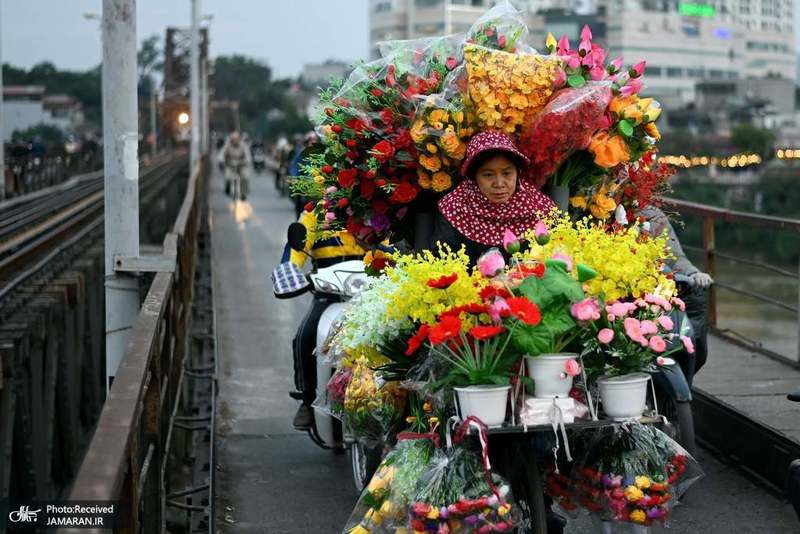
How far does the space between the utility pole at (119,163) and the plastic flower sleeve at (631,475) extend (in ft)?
10.2

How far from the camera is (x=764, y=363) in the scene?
388 inches

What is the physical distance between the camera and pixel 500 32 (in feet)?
19.2

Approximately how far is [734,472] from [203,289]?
34.3ft

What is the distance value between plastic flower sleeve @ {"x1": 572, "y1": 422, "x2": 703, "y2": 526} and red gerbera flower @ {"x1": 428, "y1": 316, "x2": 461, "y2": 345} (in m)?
0.77

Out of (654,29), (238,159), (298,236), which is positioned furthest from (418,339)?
(654,29)

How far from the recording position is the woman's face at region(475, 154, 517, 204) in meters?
5.41

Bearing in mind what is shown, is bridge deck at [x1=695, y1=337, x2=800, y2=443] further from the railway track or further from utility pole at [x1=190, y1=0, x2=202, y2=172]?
utility pole at [x1=190, y1=0, x2=202, y2=172]

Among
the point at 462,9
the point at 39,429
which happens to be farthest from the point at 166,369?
A: the point at 462,9

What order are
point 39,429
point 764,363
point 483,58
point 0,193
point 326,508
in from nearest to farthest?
point 483,58, point 326,508, point 764,363, point 39,429, point 0,193

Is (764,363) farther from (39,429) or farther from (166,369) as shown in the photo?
(39,429)

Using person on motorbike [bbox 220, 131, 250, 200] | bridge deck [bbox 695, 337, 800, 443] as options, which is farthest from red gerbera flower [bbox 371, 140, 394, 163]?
person on motorbike [bbox 220, 131, 250, 200]

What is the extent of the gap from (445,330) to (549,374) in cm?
40

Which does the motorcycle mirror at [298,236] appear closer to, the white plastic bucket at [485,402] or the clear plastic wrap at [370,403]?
the clear plastic wrap at [370,403]

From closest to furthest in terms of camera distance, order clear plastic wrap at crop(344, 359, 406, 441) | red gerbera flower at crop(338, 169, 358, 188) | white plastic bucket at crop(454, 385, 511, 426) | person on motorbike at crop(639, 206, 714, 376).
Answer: white plastic bucket at crop(454, 385, 511, 426)
clear plastic wrap at crop(344, 359, 406, 441)
red gerbera flower at crop(338, 169, 358, 188)
person on motorbike at crop(639, 206, 714, 376)
